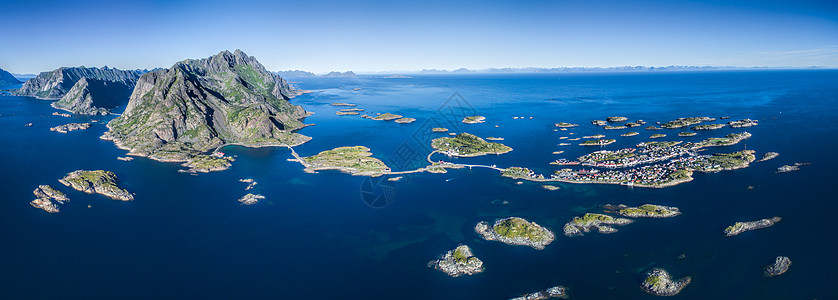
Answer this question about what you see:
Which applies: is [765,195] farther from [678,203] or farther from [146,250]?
[146,250]

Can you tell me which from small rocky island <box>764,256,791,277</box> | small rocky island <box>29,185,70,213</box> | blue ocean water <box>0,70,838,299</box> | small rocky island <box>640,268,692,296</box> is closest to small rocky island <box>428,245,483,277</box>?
blue ocean water <box>0,70,838,299</box>

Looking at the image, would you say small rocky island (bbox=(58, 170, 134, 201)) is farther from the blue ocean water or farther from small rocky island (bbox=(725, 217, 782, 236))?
small rocky island (bbox=(725, 217, 782, 236))

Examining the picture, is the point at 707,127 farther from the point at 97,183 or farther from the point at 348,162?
the point at 97,183

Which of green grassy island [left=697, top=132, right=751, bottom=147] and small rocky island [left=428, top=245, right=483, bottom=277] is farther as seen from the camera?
green grassy island [left=697, top=132, right=751, bottom=147]

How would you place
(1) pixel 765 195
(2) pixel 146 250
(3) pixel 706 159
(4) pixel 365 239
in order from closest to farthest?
1. (2) pixel 146 250
2. (4) pixel 365 239
3. (1) pixel 765 195
4. (3) pixel 706 159

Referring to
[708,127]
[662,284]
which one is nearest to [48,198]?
[662,284]

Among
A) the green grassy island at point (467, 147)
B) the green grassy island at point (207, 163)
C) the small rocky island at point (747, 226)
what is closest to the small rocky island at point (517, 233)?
the small rocky island at point (747, 226)

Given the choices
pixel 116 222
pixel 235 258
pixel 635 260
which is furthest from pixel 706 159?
pixel 116 222

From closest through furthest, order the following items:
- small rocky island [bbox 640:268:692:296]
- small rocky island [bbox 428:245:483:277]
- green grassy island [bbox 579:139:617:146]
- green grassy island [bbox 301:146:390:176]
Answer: small rocky island [bbox 640:268:692:296] < small rocky island [bbox 428:245:483:277] < green grassy island [bbox 301:146:390:176] < green grassy island [bbox 579:139:617:146]
